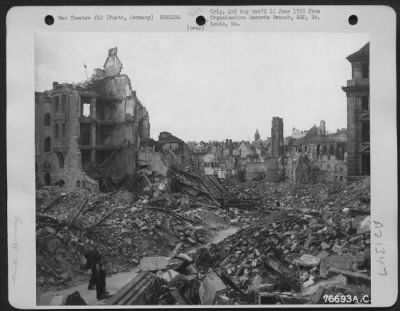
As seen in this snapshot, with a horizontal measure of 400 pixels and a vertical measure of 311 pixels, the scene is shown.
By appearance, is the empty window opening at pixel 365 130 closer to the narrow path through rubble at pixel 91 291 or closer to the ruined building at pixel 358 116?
the ruined building at pixel 358 116

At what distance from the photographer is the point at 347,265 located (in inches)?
83.3

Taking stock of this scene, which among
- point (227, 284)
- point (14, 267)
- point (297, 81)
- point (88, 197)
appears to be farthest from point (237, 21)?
point (14, 267)

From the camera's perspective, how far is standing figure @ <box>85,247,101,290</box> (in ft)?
6.88

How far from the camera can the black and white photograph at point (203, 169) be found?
2105 mm

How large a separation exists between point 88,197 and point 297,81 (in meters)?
0.99

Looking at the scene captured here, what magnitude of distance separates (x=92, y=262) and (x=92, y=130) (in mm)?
540

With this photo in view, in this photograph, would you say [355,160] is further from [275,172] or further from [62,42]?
[62,42]

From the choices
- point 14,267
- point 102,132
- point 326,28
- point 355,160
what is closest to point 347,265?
point 355,160

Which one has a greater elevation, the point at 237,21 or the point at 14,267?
the point at 237,21

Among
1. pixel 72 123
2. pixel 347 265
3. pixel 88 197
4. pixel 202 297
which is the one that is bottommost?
pixel 202 297

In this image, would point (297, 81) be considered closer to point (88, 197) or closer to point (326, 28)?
point (326, 28)

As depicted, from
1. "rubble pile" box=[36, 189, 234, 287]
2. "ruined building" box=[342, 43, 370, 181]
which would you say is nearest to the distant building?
"rubble pile" box=[36, 189, 234, 287]

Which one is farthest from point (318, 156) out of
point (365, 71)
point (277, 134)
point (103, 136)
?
point (103, 136)

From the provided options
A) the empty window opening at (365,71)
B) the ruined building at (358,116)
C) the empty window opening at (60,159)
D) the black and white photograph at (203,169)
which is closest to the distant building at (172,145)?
the black and white photograph at (203,169)
